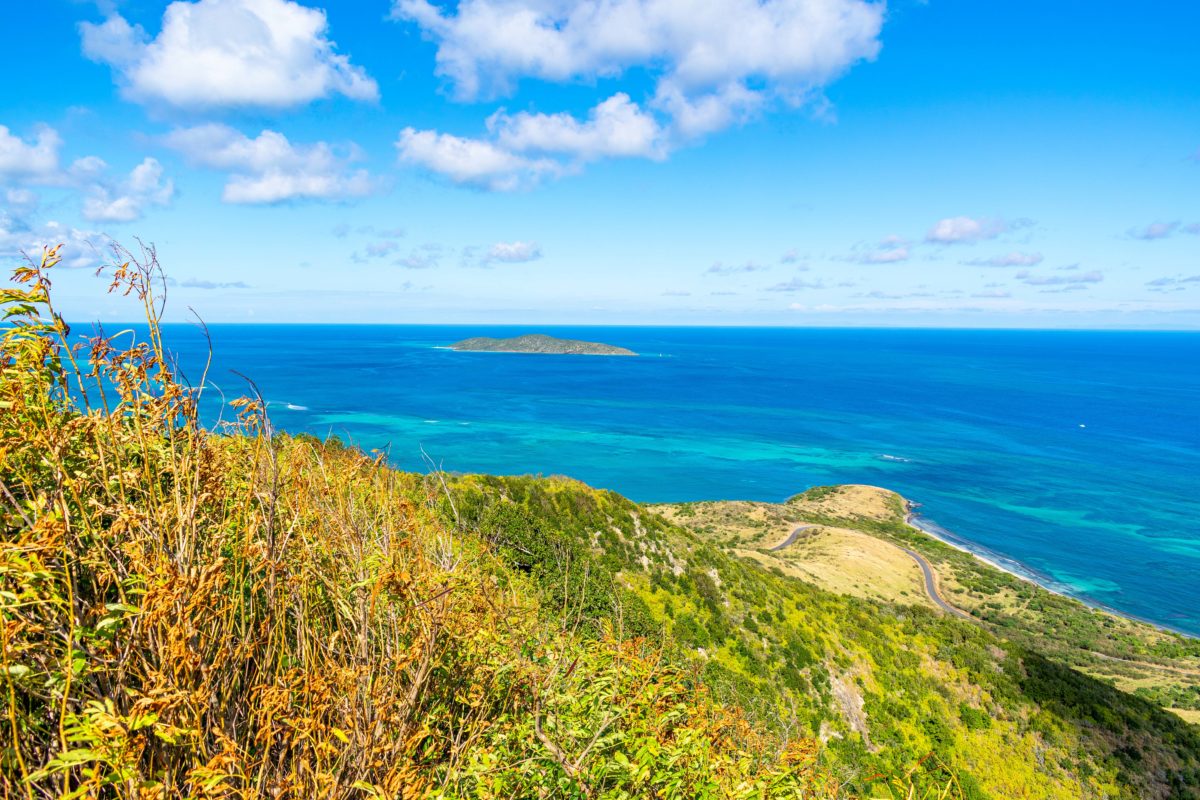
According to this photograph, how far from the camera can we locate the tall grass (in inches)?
97.3

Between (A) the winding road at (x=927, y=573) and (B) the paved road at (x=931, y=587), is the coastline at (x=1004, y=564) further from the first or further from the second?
(A) the winding road at (x=927, y=573)

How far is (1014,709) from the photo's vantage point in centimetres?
2395

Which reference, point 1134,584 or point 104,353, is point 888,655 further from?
point 1134,584

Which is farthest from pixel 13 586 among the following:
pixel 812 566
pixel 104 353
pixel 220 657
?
pixel 812 566

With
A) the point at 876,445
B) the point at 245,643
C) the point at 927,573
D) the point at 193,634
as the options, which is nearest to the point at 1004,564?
the point at 927,573

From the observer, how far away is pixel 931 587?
48688 mm

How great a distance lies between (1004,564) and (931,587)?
15895 mm

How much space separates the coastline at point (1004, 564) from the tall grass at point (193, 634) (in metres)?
64.8

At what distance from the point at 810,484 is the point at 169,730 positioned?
286ft

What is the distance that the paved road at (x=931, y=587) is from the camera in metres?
44.5

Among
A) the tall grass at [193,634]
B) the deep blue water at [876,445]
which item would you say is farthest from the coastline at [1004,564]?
the tall grass at [193,634]

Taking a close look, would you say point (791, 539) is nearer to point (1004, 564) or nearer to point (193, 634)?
point (1004, 564)

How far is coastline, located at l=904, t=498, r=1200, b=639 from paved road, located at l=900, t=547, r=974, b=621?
8.19m

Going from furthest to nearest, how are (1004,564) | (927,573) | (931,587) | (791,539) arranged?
(1004,564), (791,539), (927,573), (931,587)
